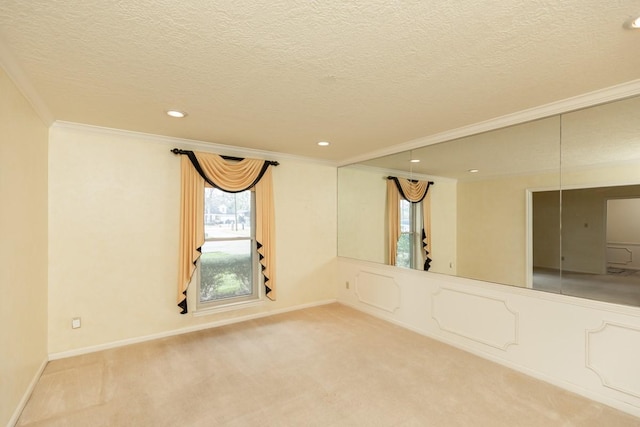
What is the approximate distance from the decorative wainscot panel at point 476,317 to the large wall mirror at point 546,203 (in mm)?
255

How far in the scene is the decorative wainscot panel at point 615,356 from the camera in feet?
6.96

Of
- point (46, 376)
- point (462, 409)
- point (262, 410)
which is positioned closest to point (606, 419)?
point (462, 409)

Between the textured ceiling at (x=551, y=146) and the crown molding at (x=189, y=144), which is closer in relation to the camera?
the textured ceiling at (x=551, y=146)

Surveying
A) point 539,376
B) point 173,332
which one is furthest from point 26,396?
point 539,376

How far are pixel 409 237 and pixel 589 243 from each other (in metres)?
1.79

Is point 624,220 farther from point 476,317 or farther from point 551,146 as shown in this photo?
point 476,317

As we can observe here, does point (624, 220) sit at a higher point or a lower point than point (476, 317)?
higher

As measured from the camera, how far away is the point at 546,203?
104 inches

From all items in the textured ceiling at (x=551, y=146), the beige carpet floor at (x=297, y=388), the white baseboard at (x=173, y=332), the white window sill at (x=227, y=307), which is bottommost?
the beige carpet floor at (x=297, y=388)

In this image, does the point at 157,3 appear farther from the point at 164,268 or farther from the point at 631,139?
the point at 631,139

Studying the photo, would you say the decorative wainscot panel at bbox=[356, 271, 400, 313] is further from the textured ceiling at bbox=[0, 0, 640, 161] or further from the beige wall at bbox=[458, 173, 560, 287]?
the textured ceiling at bbox=[0, 0, 640, 161]

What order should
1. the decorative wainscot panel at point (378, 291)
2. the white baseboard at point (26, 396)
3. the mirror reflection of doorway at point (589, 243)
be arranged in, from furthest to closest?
the decorative wainscot panel at point (378, 291) → the mirror reflection of doorway at point (589, 243) → the white baseboard at point (26, 396)

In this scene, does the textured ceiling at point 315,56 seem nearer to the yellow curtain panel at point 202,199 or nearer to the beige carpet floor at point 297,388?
the yellow curtain panel at point 202,199

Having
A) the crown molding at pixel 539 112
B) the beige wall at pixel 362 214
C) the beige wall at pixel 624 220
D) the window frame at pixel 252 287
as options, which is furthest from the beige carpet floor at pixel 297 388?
the crown molding at pixel 539 112
